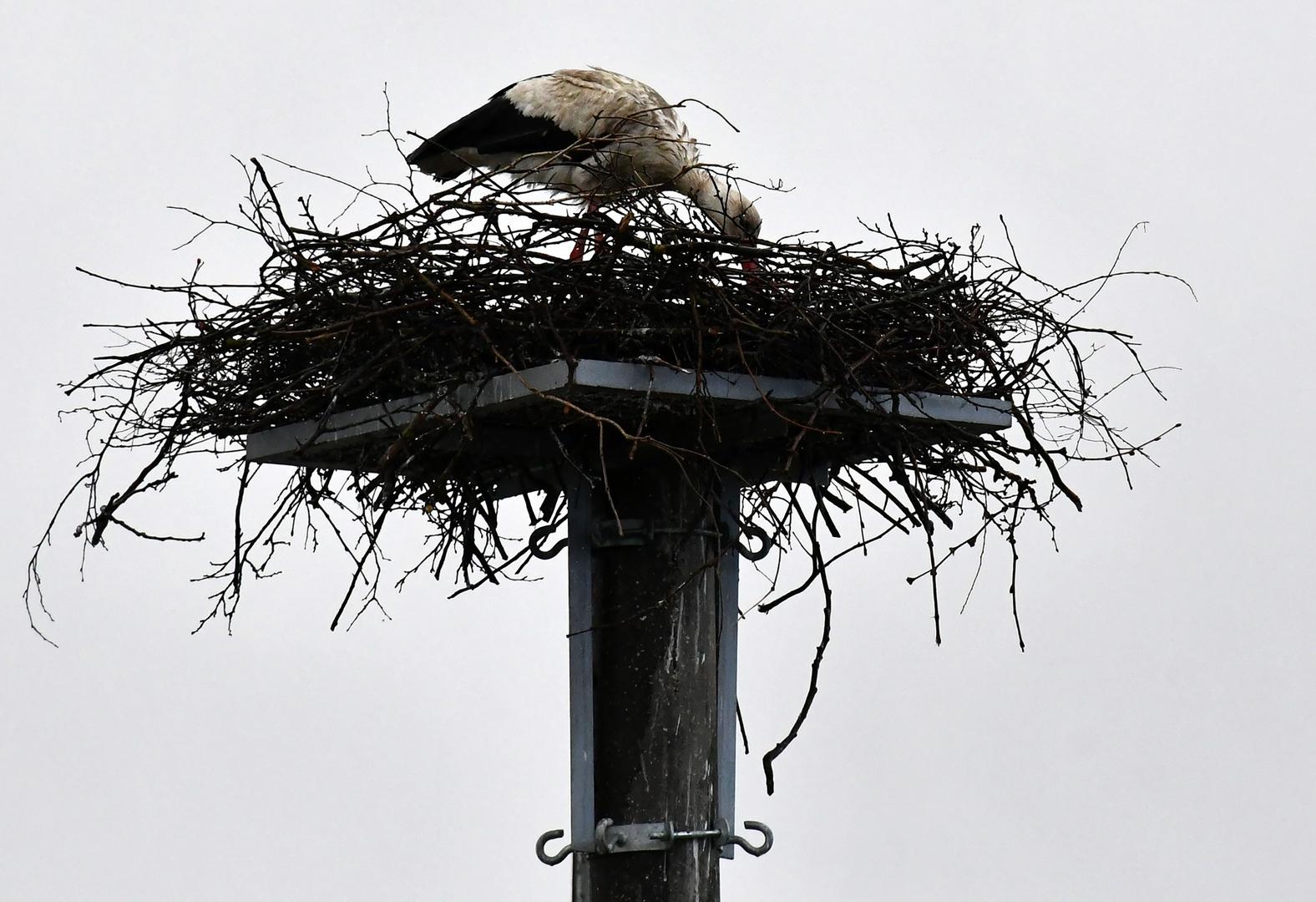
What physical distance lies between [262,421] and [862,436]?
1.25 metres

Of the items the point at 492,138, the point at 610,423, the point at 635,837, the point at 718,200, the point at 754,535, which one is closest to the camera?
the point at 610,423

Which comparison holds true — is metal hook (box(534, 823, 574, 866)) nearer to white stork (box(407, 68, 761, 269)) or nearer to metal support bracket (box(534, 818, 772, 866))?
metal support bracket (box(534, 818, 772, 866))

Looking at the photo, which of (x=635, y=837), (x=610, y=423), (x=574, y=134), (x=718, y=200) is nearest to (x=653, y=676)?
(x=635, y=837)

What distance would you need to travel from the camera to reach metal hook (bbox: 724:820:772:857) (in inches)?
151

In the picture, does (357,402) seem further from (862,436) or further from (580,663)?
(862,436)

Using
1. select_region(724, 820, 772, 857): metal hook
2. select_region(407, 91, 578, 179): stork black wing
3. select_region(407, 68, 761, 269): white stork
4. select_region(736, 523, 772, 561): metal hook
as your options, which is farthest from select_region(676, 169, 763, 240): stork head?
select_region(724, 820, 772, 857): metal hook

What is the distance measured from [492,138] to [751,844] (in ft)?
7.20

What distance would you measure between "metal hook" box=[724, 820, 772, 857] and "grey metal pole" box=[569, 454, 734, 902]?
0.07 metres

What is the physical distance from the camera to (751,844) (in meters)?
3.84

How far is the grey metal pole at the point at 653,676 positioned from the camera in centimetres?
373

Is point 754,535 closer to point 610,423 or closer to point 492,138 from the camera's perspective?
point 610,423

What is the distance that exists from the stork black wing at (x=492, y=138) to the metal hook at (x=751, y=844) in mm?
1966

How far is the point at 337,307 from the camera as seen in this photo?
3.56m

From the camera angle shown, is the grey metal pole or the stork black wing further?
the stork black wing
